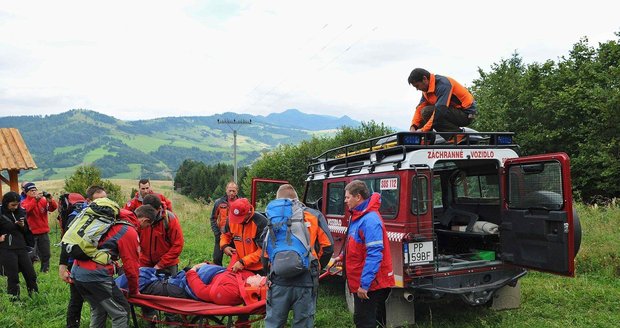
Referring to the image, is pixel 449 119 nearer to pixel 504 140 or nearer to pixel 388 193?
pixel 504 140

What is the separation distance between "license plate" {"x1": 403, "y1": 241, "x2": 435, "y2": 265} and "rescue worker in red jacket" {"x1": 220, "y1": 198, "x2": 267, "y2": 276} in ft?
5.16

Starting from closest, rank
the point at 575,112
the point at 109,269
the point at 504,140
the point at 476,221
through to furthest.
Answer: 1. the point at 109,269
2. the point at 504,140
3. the point at 476,221
4. the point at 575,112

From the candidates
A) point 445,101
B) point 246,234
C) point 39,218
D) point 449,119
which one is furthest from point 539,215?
point 39,218

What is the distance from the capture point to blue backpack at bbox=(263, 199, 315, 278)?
156 inches

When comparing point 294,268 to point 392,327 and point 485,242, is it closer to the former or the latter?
point 392,327

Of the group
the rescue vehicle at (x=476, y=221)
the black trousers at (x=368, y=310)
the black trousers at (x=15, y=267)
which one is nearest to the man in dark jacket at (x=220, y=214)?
the rescue vehicle at (x=476, y=221)

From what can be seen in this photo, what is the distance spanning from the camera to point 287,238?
13.3 feet

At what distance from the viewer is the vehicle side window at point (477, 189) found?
21.0 feet

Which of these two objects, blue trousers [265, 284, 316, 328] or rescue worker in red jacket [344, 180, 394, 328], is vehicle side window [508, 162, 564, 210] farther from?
blue trousers [265, 284, 316, 328]

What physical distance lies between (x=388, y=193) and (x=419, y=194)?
434mm

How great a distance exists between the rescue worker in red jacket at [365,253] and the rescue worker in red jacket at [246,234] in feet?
4.23

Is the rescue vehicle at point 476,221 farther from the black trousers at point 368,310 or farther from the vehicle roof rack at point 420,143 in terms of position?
the black trousers at point 368,310

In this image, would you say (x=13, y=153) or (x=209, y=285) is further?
(x=13, y=153)

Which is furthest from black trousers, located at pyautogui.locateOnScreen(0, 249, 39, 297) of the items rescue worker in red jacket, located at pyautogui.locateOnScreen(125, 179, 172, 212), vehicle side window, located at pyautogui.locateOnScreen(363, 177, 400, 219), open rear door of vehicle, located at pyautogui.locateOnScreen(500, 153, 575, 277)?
open rear door of vehicle, located at pyautogui.locateOnScreen(500, 153, 575, 277)
